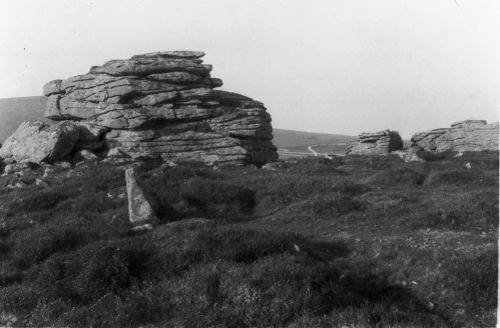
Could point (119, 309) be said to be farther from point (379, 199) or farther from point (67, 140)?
point (67, 140)

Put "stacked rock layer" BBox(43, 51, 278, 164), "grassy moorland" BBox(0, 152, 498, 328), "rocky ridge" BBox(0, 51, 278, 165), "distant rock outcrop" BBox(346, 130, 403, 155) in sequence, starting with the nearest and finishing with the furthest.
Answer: "grassy moorland" BBox(0, 152, 498, 328) → "rocky ridge" BBox(0, 51, 278, 165) → "stacked rock layer" BBox(43, 51, 278, 164) → "distant rock outcrop" BBox(346, 130, 403, 155)

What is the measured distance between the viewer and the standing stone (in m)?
17.5

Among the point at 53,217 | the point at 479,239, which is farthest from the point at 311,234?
the point at 53,217

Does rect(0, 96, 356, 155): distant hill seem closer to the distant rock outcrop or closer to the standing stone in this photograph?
the distant rock outcrop

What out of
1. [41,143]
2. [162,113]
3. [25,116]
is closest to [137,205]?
[41,143]

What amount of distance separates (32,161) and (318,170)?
23.0 metres

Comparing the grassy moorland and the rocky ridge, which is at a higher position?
the rocky ridge

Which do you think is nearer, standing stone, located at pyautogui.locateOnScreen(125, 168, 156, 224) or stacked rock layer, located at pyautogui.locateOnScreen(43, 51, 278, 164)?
standing stone, located at pyautogui.locateOnScreen(125, 168, 156, 224)

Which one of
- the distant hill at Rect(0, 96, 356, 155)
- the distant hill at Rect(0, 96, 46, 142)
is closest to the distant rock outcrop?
the distant hill at Rect(0, 96, 356, 155)

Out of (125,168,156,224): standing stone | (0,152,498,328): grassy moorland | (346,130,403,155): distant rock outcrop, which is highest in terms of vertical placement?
(346,130,403,155): distant rock outcrop

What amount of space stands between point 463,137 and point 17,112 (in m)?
114

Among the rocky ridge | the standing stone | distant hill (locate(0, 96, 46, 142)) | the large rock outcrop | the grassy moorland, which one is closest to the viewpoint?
the grassy moorland

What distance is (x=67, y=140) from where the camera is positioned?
38625mm

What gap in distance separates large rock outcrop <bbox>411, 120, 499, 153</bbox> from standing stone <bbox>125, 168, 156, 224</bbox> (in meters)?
48.0
